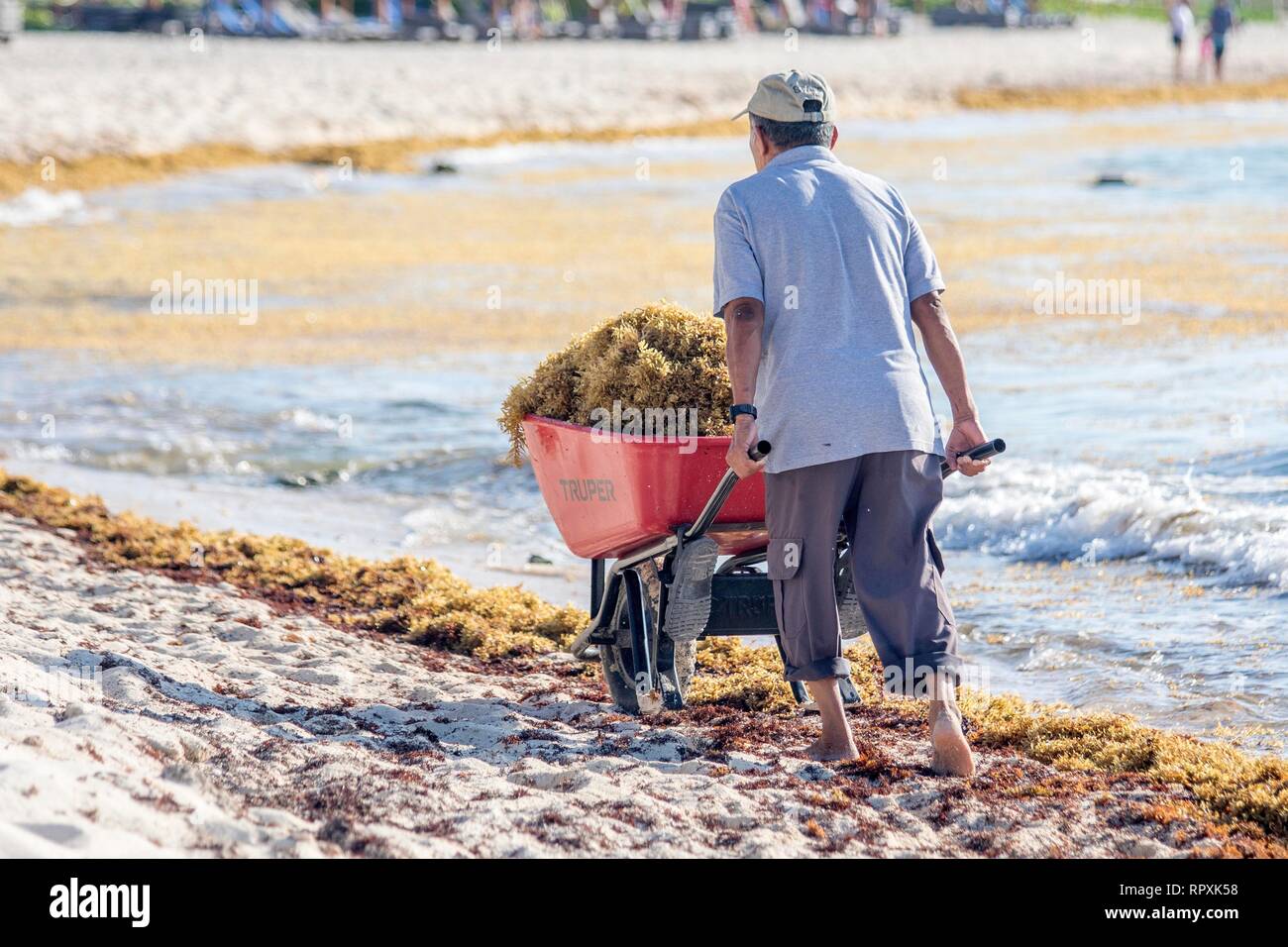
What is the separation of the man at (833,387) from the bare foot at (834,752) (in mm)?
296

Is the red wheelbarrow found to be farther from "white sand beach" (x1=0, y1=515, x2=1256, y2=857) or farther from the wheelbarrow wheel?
"white sand beach" (x1=0, y1=515, x2=1256, y2=857)

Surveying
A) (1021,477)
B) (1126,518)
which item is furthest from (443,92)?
(1126,518)

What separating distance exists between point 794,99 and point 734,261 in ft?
1.49

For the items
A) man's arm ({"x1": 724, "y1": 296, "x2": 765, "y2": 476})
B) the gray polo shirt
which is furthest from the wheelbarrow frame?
the gray polo shirt

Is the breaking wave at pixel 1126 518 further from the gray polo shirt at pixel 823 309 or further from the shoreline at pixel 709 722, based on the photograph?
the gray polo shirt at pixel 823 309

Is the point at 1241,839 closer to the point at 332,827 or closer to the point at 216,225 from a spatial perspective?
the point at 332,827

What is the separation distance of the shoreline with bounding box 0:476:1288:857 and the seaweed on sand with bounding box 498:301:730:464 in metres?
0.93

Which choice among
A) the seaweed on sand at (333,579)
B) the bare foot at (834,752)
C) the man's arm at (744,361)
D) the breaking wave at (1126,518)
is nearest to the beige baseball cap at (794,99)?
the man's arm at (744,361)

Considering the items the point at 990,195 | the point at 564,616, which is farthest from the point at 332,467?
the point at 990,195

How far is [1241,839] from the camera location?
3.85m

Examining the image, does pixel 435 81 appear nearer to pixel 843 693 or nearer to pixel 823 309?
pixel 843 693

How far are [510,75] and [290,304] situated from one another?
88.4ft

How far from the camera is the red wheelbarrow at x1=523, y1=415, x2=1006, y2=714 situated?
4.46 meters

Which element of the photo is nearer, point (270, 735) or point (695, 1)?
point (270, 735)
